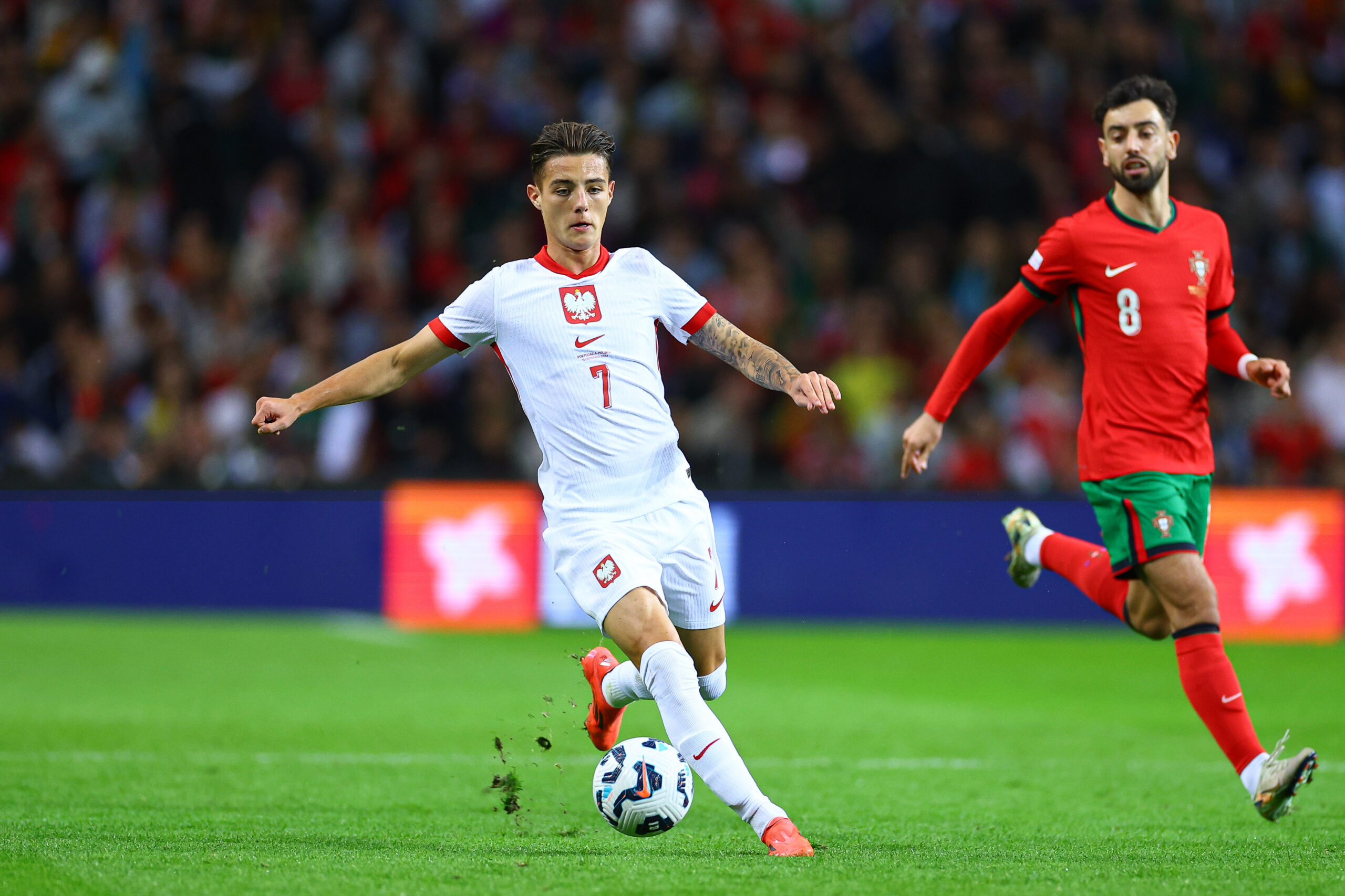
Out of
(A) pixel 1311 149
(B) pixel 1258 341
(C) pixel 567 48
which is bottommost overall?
(B) pixel 1258 341

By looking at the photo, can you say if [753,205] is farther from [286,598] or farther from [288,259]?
[286,598]

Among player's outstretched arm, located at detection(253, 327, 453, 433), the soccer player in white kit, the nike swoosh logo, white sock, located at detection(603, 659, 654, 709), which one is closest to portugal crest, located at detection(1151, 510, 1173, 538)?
the soccer player in white kit

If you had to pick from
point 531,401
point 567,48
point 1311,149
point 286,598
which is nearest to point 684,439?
point 286,598

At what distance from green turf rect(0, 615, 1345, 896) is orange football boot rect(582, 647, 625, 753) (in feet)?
0.95

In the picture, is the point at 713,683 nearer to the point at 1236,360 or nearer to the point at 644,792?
the point at 644,792

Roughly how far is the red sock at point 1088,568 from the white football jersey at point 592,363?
5.64 feet

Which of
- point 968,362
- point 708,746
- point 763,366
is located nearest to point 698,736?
point 708,746

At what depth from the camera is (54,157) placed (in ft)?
50.6

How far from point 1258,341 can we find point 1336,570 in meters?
2.47

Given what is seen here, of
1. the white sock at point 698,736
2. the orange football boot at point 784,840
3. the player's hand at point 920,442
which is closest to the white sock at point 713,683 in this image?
the white sock at point 698,736

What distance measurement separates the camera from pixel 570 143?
5285 mm

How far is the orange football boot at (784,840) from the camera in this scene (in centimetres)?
485

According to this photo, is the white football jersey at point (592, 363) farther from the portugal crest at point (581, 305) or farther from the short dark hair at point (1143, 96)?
the short dark hair at point (1143, 96)

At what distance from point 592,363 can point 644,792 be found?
4.65 feet
